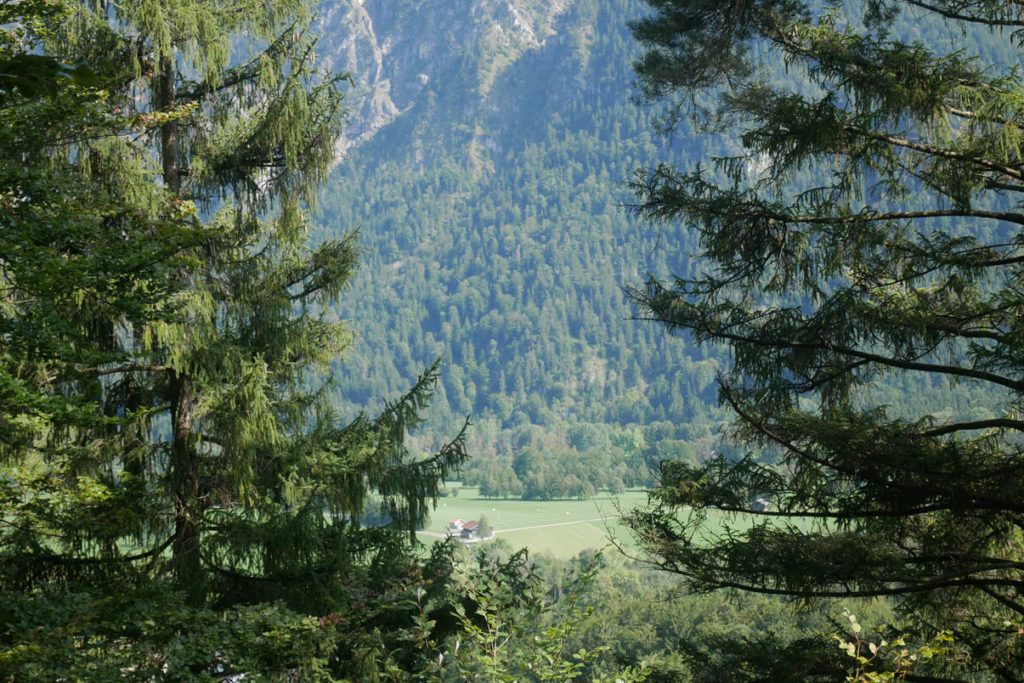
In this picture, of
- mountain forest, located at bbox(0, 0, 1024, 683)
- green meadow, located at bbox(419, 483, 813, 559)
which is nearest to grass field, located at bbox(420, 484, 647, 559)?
green meadow, located at bbox(419, 483, 813, 559)

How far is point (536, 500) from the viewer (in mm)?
105625

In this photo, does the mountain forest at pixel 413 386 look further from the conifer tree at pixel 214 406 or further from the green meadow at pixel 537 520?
the green meadow at pixel 537 520

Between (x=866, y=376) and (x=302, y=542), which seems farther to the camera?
(x=866, y=376)

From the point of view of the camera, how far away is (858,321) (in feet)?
18.5

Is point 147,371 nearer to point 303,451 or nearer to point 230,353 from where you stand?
point 230,353

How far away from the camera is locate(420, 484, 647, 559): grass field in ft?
254

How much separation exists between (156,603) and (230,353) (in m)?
2.00

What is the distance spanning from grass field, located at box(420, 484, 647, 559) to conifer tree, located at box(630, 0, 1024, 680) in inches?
2543

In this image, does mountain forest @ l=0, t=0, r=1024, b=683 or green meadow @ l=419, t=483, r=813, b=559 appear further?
green meadow @ l=419, t=483, r=813, b=559

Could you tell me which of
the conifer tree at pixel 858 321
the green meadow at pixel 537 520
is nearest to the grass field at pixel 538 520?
the green meadow at pixel 537 520

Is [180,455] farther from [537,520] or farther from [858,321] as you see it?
[537,520]

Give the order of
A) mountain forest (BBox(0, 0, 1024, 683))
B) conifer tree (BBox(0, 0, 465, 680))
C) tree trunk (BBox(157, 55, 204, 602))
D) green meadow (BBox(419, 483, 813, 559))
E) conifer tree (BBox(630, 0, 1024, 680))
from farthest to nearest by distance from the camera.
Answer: green meadow (BBox(419, 483, 813, 559)), tree trunk (BBox(157, 55, 204, 602)), conifer tree (BBox(630, 0, 1024, 680)), conifer tree (BBox(0, 0, 465, 680)), mountain forest (BBox(0, 0, 1024, 683))

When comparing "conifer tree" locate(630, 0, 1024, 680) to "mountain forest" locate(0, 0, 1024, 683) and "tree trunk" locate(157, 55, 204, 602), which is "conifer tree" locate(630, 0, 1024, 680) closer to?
"mountain forest" locate(0, 0, 1024, 683)

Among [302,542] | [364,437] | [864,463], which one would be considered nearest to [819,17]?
[864,463]
